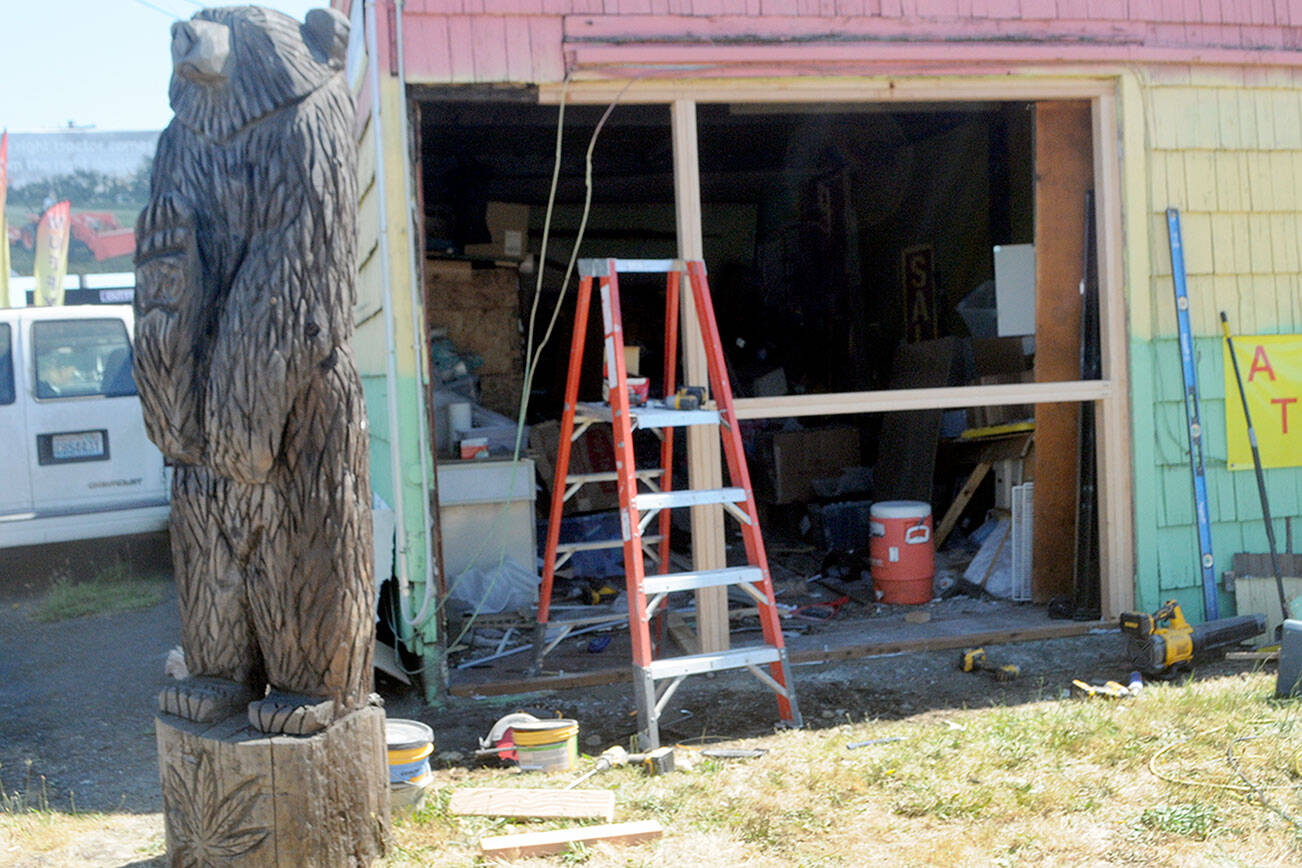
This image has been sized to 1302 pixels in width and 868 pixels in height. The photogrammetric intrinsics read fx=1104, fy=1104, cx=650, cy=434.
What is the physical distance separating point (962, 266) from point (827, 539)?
3.12m

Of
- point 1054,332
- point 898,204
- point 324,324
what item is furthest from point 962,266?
point 324,324

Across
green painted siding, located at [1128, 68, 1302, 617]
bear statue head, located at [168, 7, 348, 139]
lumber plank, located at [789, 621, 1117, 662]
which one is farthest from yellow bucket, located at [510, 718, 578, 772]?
green painted siding, located at [1128, 68, 1302, 617]

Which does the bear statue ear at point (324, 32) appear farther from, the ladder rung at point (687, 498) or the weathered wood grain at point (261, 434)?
the ladder rung at point (687, 498)

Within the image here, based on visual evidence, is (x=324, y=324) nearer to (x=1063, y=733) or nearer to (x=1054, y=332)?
(x=1063, y=733)

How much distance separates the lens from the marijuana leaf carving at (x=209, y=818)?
2.77 metres

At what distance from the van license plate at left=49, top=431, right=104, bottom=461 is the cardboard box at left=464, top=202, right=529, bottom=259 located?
119 inches

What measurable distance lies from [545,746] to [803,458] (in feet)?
16.9

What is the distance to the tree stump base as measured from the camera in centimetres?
276

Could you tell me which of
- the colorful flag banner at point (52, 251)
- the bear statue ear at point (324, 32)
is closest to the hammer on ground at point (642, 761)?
the bear statue ear at point (324, 32)

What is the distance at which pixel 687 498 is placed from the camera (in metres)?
4.30

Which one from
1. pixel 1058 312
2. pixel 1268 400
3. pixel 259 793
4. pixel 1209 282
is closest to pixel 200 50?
pixel 259 793

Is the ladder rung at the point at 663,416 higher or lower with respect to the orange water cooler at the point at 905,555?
higher

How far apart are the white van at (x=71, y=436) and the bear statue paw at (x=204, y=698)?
543 cm

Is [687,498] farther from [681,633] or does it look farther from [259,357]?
[259,357]
